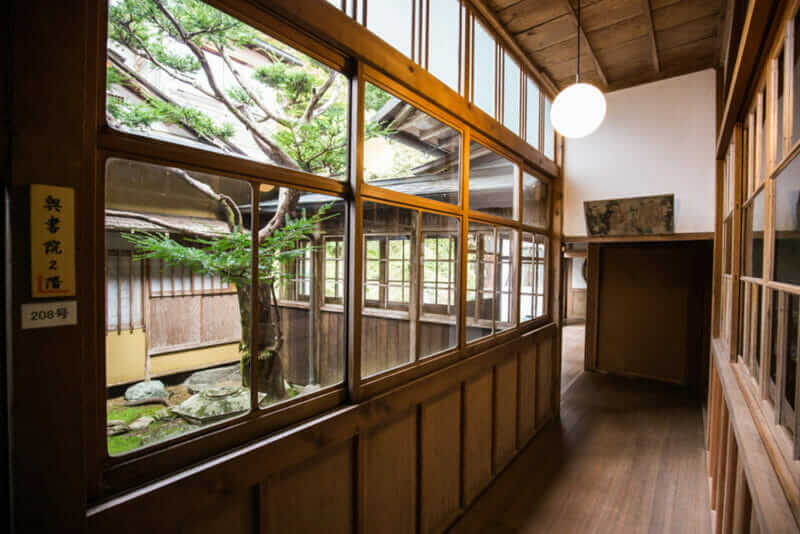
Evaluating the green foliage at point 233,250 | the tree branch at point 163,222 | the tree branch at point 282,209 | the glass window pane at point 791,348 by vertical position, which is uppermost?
the tree branch at point 282,209

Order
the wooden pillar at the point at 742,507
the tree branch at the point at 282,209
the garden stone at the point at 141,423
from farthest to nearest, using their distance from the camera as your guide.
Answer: the tree branch at the point at 282,209 < the wooden pillar at the point at 742,507 < the garden stone at the point at 141,423

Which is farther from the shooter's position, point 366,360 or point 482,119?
point 482,119

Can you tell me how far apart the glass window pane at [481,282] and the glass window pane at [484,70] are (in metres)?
0.88

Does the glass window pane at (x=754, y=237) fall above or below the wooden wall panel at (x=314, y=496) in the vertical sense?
above

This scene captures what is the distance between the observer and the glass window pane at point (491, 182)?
2879 mm

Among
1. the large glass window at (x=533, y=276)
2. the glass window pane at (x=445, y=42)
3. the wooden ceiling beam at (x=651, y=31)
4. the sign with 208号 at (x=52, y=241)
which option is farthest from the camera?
the large glass window at (x=533, y=276)

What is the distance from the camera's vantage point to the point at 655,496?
2898mm

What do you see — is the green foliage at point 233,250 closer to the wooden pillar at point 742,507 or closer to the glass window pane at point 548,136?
the wooden pillar at point 742,507

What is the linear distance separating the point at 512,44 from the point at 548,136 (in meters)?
1.29

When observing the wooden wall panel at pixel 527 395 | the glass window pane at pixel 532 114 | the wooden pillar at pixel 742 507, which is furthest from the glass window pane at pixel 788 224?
the glass window pane at pixel 532 114

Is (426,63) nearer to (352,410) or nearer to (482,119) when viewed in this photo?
(482,119)

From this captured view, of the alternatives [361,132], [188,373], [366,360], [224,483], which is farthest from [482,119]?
[224,483]

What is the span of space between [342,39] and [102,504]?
1.71 m

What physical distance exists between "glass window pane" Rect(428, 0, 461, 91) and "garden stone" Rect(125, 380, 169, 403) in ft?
6.58
